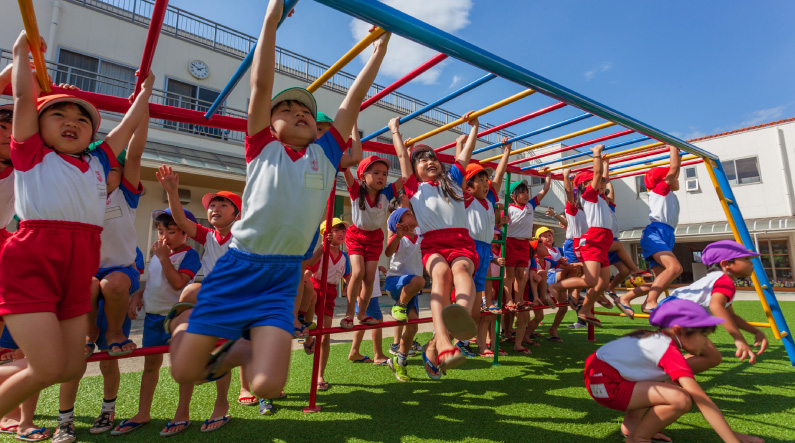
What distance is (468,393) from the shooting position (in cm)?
338

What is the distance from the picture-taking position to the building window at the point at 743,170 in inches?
610

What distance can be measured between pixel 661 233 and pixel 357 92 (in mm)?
4155

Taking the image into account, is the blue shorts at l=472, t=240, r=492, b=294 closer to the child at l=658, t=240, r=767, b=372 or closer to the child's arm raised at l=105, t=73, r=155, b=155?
the child at l=658, t=240, r=767, b=372

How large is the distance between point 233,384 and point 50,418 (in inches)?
51.6

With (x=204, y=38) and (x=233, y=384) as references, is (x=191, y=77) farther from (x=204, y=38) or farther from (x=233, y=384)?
(x=233, y=384)

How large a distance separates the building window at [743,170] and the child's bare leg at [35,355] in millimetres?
20373

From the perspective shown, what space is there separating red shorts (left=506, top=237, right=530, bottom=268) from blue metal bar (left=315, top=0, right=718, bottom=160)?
108 inches

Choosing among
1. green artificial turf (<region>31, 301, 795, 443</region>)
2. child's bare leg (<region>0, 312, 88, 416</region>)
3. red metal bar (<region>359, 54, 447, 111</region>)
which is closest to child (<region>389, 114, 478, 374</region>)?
red metal bar (<region>359, 54, 447, 111</region>)

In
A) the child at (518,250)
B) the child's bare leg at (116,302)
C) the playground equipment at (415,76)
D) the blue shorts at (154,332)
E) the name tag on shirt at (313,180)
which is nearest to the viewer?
the playground equipment at (415,76)

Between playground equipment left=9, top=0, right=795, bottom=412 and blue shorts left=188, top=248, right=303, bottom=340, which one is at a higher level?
playground equipment left=9, top=0, right=795, bottom=412

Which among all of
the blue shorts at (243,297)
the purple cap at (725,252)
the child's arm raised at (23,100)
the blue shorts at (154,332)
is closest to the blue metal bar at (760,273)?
the purple cap at (725,252)

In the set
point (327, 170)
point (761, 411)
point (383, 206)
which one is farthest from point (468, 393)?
point (327, 170)

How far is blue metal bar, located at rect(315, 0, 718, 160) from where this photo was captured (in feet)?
5.38

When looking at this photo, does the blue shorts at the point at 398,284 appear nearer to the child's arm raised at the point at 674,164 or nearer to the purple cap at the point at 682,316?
the purple cap at the point at 682,316
